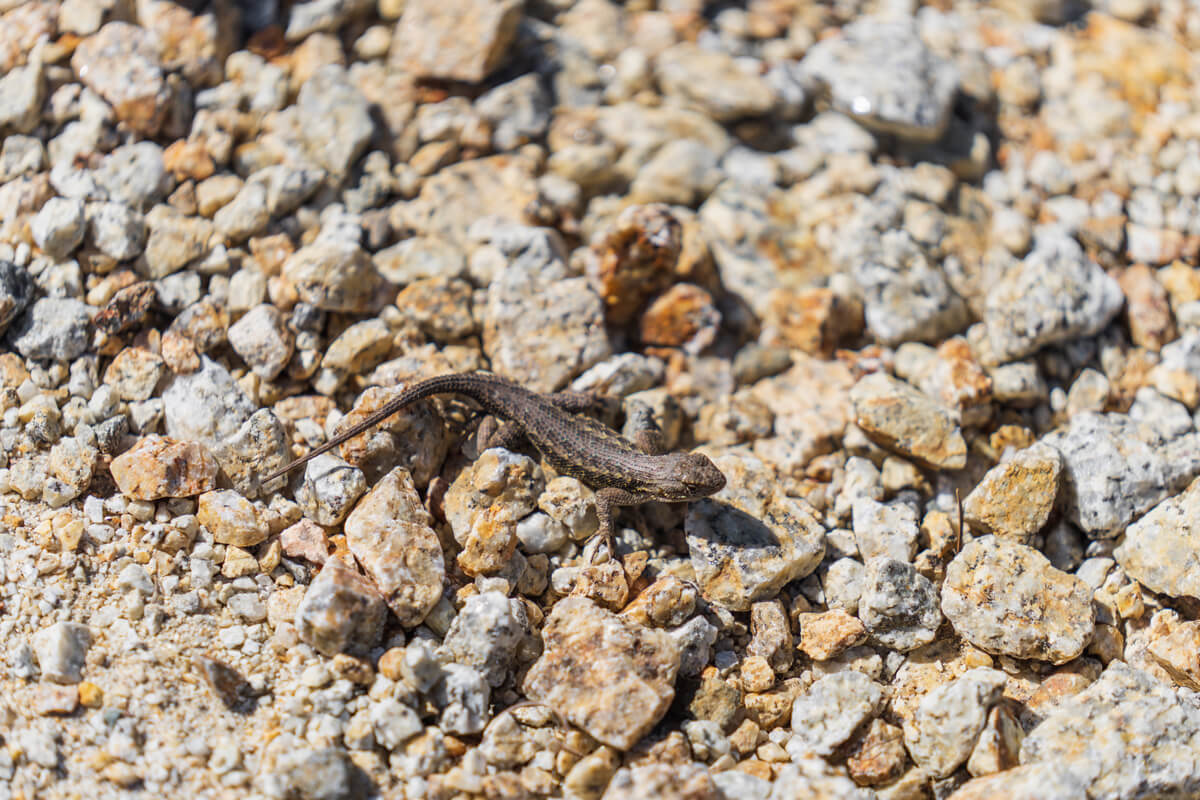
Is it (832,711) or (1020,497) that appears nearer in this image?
(832,711)

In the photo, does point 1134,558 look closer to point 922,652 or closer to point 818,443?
point 922,652

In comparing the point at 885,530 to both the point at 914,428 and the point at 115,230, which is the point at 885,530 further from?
the point at 115,230

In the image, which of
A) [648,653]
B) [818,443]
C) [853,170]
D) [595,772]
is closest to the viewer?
[595,772]

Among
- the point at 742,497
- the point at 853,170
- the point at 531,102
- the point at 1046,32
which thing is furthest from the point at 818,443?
the point at 1046,32

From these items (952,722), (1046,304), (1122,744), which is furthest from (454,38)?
(1122,744)

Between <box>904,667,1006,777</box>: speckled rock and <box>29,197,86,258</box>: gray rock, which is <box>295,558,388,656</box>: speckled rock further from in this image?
<box>29,197,86,258</box>: gray rock
